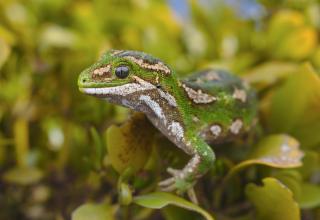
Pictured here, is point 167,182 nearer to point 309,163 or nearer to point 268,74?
point 309,163

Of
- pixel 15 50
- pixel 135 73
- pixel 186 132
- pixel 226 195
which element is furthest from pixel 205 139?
pixel 15 50

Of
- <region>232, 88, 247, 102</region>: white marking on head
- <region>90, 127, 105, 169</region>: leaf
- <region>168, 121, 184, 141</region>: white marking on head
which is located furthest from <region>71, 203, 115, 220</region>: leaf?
<region>232, 88, 247, 102</region>: white marking on head

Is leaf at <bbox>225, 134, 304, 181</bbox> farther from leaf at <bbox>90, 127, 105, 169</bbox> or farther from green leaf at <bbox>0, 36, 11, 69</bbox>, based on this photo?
green leaf at <bbox>0, 36, 11, 69</bbox>

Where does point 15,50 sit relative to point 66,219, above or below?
above

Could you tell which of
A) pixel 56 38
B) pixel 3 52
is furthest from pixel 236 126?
pixel 56 38

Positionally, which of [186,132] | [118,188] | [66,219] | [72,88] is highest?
[72,88]

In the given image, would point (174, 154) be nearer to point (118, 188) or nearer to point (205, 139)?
point (205, 139)
